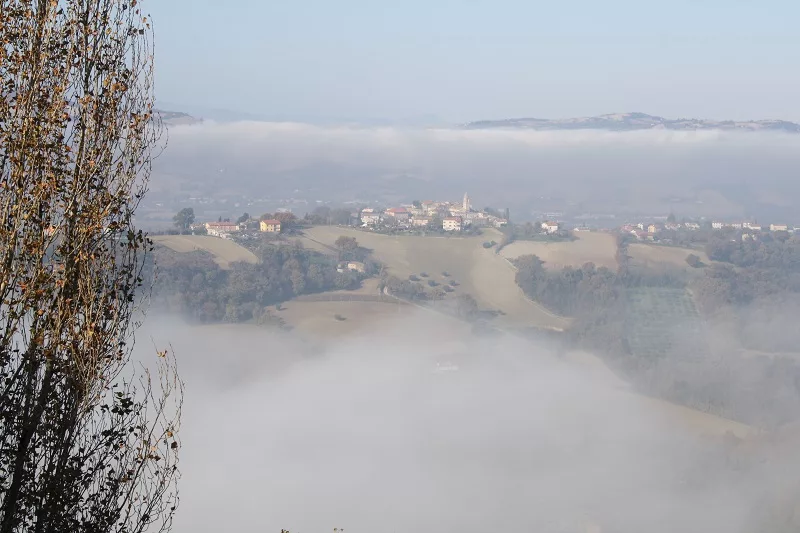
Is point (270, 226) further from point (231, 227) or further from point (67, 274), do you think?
point (67, 274)

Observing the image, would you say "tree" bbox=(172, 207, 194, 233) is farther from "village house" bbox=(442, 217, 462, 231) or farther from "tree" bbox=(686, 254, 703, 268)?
"tree" bbox=(686, 254, 703, 268)

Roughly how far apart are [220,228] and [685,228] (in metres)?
33.0

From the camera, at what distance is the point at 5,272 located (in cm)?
568

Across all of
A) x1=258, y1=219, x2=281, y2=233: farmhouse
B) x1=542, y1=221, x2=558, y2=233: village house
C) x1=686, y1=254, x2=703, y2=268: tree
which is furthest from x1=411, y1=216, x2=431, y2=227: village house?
x1=686, y1=254, x2=703, y2=268: tree

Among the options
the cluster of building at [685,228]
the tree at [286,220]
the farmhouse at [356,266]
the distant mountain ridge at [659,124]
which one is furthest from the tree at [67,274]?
the distant mountain ridge at [659,124]

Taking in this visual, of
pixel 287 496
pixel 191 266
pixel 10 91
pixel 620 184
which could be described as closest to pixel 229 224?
pixel 191 266

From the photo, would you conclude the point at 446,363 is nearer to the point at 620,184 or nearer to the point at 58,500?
the point at 58,500

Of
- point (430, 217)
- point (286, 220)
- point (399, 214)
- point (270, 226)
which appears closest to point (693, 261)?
point (430, 217)

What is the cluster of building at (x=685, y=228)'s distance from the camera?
189 feet

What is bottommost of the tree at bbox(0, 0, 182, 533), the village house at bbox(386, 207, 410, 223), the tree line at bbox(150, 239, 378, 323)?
the tree line at bbox(150, 239, 378, 323)

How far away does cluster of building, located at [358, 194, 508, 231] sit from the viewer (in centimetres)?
5478

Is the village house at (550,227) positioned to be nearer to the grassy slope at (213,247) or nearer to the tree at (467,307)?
the tree at (467,307)

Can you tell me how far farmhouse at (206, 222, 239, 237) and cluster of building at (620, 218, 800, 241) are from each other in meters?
24.6

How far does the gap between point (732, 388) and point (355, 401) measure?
47.2ft
